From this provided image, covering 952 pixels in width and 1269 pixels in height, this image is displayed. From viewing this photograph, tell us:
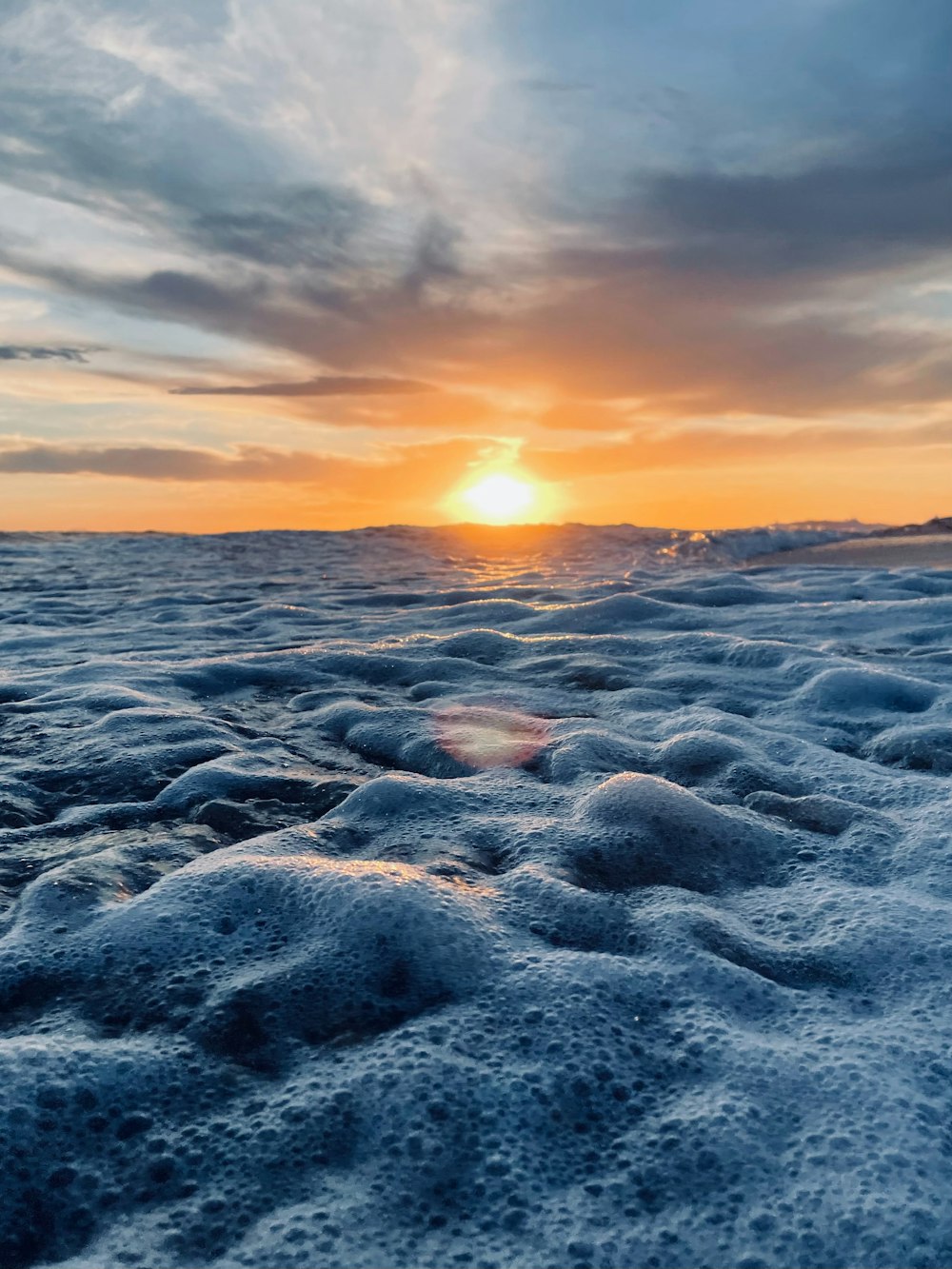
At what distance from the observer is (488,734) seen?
13.6ft

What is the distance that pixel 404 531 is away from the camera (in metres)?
22.6

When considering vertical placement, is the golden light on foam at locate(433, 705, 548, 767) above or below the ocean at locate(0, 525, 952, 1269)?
above

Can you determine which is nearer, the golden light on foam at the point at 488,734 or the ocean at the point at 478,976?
the ocean at the point at 478,976

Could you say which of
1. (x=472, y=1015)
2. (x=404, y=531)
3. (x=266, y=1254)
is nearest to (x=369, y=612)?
(x=472, y=1015)

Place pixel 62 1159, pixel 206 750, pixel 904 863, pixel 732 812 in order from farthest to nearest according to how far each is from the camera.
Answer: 1. pixel 206 750
2. pixel 732 812
3. pixel 904 863
4. pixel 62 1159

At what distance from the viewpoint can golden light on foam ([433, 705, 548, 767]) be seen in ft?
12.6

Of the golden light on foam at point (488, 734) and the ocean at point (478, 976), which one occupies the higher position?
the golden light on foam at point (488, 734)

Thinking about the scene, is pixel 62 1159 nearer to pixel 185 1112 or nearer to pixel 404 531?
pixel 185 1112

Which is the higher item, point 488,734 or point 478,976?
point 488,734

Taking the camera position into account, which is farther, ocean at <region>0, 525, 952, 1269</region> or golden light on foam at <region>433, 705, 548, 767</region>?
golden light on foam at <region>433, 705, 548, 767</region>

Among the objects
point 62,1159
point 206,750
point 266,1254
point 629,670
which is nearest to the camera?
point 266,1254

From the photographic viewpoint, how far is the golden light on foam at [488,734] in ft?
12.6

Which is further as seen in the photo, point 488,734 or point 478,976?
point 488,734

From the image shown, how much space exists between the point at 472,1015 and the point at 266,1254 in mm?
683
